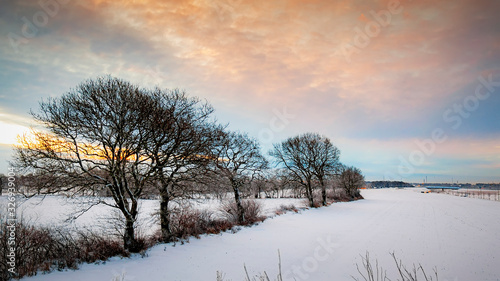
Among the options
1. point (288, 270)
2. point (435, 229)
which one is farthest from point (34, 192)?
point (435, 229)

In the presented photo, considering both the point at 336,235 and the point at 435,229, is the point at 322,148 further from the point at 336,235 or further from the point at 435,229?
the point at 336,235

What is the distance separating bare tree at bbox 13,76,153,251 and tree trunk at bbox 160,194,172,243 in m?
1.91

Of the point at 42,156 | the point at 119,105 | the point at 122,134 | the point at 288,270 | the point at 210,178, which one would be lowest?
the point at 288,270

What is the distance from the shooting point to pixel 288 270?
33.4 feet

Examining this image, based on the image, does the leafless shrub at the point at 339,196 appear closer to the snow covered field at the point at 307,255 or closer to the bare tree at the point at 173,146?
the snow covered field at the point at 307,255

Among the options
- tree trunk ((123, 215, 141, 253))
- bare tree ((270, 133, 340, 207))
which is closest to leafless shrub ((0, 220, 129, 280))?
tree trunk ((123, 215, 141, 253))

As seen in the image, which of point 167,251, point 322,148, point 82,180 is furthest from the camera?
point 322,148

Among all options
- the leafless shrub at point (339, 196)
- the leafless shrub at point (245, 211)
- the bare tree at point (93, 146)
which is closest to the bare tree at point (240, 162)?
the leafless shrub at point (245, 211)

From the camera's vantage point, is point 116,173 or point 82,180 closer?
point 82,180

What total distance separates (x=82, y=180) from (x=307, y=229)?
53.8ft

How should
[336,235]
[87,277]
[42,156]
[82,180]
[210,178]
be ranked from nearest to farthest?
[87,277]
[42,156]
[82,180]
[210,178]
[336,235]

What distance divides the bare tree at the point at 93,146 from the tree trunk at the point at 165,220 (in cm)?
191

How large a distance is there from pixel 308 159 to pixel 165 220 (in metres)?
26.4

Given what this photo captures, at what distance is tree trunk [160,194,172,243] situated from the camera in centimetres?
1352
